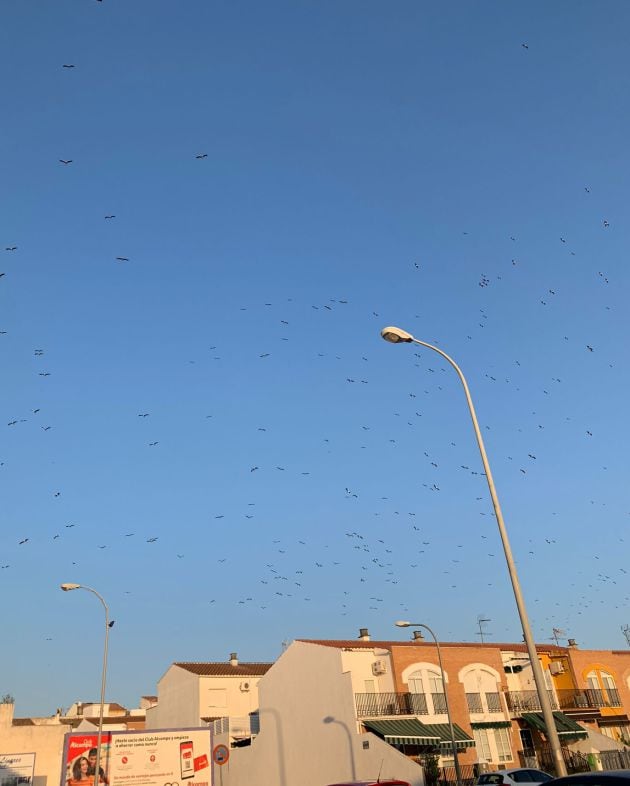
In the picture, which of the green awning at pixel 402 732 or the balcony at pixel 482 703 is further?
the balcony at pixel 482 703

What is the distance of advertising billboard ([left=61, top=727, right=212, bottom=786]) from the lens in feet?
92.7

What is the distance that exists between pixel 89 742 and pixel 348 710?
46.3 feet

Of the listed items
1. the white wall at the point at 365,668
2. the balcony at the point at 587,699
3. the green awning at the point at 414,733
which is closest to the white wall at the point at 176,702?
the white wall at the point at 365,668

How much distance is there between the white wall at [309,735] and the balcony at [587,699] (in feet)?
57.7

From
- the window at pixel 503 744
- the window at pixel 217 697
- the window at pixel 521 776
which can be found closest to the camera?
the window at pixel 521 776

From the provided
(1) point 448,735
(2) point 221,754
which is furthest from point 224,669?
(2) point 221,754

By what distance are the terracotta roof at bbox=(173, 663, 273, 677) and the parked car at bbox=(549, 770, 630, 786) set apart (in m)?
50.4

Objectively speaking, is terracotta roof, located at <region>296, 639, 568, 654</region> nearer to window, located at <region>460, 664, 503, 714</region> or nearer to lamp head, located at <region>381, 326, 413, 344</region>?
window, located at <region>460, 664, 503, 714</region>

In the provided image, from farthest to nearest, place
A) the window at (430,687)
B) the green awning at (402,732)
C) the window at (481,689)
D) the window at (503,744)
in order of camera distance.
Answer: the window at (481,689), the window at (503,744), the window at (430,687), the green awning at (402,732)

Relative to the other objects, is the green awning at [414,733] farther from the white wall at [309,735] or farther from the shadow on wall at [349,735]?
the white wall at [309,735]

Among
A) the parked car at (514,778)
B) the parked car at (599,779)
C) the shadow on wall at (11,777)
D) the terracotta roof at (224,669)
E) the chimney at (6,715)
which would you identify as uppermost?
the terracotta roof at (224,669)

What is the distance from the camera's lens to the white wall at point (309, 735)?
1331 inches

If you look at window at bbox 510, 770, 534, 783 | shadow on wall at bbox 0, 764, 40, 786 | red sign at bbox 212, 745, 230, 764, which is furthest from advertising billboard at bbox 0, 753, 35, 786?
window at bbox 510, 770, 534, 783

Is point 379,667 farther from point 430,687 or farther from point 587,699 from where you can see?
point 587,699
